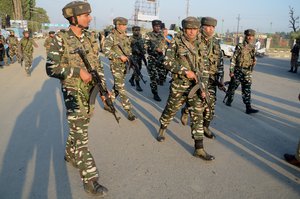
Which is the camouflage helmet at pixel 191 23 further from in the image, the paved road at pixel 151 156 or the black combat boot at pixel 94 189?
the black combat boot at pixel 94 189

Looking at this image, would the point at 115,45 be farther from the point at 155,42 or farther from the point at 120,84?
the point at 155,42

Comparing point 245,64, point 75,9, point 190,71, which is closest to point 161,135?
point 190,71

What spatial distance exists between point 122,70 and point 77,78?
2.63 metres

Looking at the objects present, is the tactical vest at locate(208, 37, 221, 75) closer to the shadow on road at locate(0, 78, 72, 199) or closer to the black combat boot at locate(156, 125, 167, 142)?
the black combat boot at locate(156, 125, 167, 142)

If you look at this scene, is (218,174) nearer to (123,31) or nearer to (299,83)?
(123,31)

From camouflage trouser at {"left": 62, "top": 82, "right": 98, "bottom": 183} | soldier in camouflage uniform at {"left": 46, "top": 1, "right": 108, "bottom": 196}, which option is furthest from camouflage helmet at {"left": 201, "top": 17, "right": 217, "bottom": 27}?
camouflage trouser at {"left": 62, "top": 82, "right": 98, "bottom": 183}

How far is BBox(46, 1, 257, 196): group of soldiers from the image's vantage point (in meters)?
2.75

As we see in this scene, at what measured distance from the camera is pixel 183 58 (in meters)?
3.62

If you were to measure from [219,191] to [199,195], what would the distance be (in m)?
0.26

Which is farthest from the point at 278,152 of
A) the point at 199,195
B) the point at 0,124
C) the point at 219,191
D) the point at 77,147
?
the point at 0,124

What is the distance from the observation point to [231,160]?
367cm

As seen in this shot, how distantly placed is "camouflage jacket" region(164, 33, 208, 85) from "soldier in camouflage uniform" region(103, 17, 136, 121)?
1664mm

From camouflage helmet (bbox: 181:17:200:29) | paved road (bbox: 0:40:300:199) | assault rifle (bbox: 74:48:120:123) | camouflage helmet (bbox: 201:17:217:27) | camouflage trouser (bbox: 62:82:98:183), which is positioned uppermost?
camouflage helmet (bbox: 201:17:217:27)

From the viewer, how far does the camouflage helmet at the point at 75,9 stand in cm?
270
